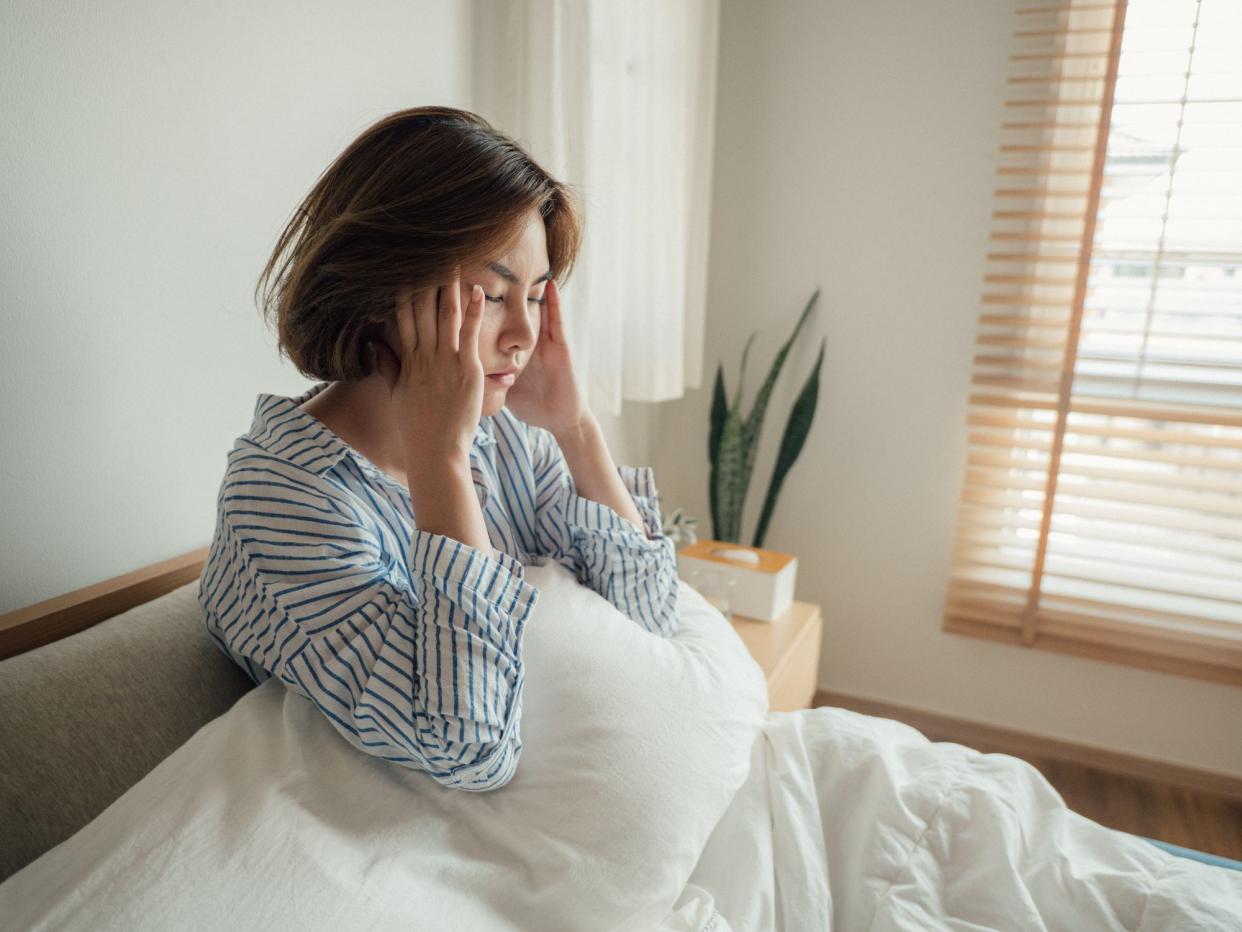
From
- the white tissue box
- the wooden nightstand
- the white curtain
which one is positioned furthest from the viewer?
the white tissue box

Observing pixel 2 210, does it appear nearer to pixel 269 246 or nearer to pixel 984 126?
pixel 269 246

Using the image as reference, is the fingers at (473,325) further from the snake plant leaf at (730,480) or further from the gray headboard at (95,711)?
the snake plant leaf at (730,480)

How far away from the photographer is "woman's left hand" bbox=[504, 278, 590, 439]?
1.31 metres

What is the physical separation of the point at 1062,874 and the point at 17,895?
95 cm

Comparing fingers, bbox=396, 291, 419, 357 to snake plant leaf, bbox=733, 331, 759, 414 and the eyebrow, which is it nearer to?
the eyebrow

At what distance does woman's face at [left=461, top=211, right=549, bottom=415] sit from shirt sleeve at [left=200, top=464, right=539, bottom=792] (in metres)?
0.24

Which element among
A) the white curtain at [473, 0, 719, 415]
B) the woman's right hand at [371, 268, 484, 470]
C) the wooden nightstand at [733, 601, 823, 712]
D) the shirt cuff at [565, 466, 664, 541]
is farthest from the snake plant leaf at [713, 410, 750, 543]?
the woman's right hand at [371, 268, 484, 470]

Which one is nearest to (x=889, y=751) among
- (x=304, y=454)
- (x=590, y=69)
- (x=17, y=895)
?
(x=304, y=454)

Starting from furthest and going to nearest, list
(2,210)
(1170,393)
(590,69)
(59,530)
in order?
1. (1170,393)
2. (590,69)
3. (59,530)
4. (2,210)

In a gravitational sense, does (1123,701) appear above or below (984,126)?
below

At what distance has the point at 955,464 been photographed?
96.1 inches

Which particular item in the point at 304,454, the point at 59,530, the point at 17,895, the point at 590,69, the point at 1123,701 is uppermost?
the point at 590,69

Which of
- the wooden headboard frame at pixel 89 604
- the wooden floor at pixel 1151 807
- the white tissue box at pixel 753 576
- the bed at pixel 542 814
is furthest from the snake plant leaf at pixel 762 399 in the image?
the wooden headboard frame at pixel 89 604

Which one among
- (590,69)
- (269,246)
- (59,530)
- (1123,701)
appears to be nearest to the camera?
(59,530)
